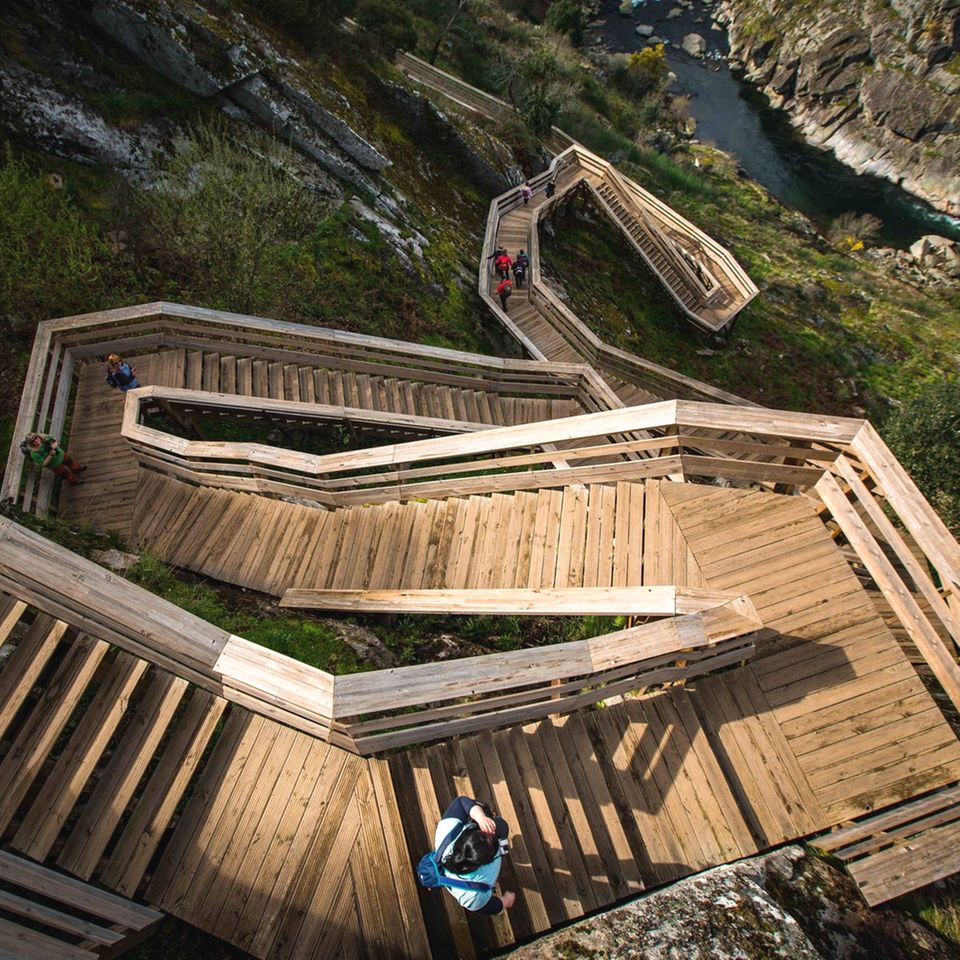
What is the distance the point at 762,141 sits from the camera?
162 ft

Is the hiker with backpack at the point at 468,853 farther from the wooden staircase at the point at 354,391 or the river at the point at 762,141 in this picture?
the river at the point at 762,141

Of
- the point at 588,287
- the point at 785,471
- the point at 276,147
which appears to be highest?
the point at 588,287

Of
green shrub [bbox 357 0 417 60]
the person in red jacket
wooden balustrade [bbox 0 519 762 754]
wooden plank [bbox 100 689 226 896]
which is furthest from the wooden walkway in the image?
green shrub [bbox 357 0 417 60]

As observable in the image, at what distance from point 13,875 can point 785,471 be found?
360 inches

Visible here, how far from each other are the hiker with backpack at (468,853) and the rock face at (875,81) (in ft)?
186

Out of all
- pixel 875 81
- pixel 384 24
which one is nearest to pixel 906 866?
pixel 384 24

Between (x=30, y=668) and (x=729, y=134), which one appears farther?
(x=729, y=134)

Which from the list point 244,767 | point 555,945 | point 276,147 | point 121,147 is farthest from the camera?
point 276,147

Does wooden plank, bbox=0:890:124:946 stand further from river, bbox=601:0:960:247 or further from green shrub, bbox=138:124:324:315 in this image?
river, bbox=601:0:960:247

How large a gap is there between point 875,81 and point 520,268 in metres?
47.2

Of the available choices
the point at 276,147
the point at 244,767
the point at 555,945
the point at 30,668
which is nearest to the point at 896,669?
the point at 555,945

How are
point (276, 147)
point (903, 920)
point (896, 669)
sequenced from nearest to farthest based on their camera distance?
1. point (903, 920)
2. point (896, 669)
3. point (276, 147)

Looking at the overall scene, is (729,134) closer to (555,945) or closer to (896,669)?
(896,669)

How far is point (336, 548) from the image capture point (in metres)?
10.2
